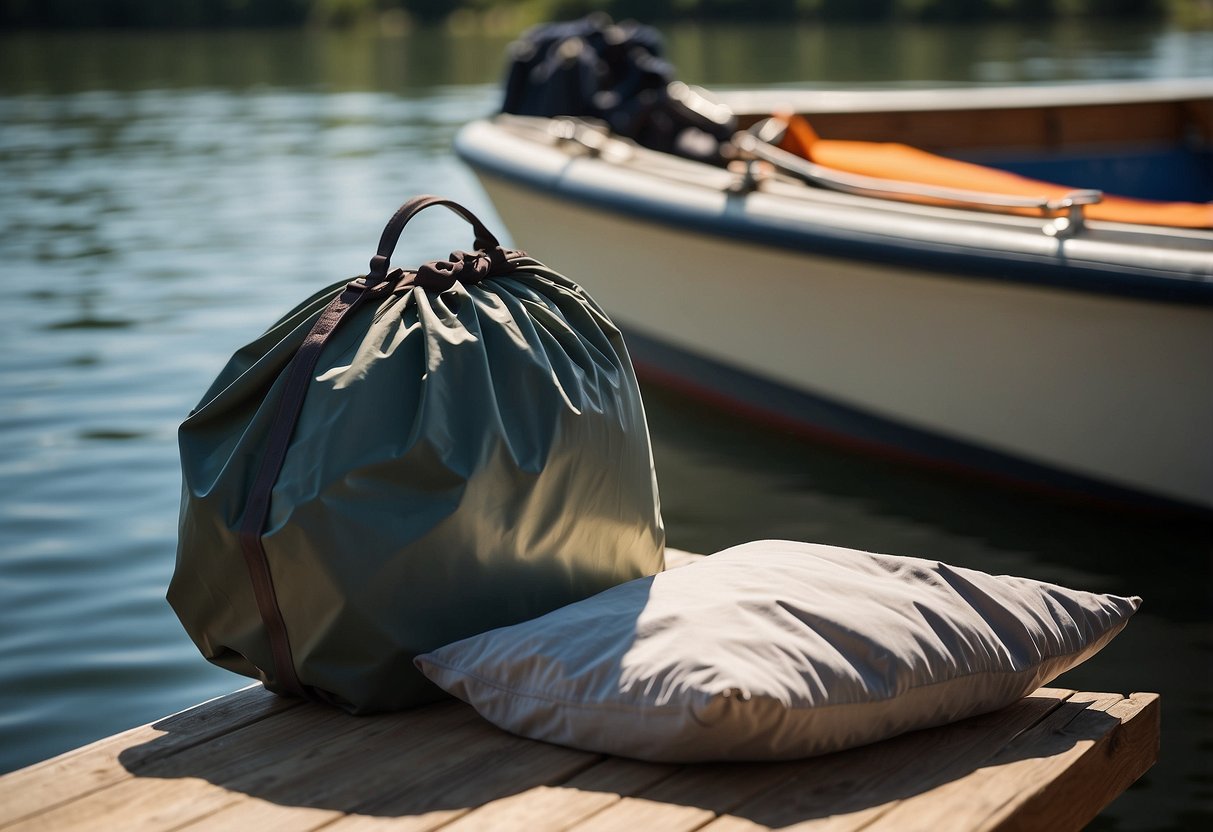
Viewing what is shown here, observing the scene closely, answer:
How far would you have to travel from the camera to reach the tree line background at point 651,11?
30.9m

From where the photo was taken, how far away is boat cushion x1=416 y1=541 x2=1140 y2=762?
1.48 meters

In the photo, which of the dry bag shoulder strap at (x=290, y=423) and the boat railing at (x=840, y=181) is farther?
the boat railing at (x=840, y=181)

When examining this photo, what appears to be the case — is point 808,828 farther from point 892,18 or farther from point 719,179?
point 892,18

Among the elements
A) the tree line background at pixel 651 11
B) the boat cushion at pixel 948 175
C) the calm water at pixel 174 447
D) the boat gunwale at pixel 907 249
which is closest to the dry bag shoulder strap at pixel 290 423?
the calm water at pixel 174 447

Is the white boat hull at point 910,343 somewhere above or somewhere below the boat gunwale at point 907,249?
below

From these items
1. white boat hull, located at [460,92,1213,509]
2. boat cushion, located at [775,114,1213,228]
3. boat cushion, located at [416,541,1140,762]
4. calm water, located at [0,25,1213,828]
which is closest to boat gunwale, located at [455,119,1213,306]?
white boat hull, located at [460,92,1213,509]

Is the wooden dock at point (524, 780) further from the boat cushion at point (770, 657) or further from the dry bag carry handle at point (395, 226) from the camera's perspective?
the dry bag carry handle at point (395, 226)

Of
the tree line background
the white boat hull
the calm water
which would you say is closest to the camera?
the calm water

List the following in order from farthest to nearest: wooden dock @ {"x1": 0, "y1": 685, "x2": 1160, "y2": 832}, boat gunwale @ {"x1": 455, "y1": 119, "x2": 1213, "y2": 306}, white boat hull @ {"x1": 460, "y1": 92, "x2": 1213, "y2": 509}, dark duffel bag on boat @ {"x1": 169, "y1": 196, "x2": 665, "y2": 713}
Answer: white boat hull @ {"x1": 460, "y1": 92, "x2": 1213, "y2": 509} → boat gunwale @ {"x1": 455, "y1": 119, "x2": 1213, "y2": 306} → dark duffel bag on boat @ {"x1": 169, "y1": 196, "x2": 665, "y2": 713} → wooden dock @ {"x1": 0, "y1": 685, "x2": 1160, "y2": 832}

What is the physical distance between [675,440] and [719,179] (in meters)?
0.88

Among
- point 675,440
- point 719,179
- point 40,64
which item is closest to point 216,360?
point 675,440

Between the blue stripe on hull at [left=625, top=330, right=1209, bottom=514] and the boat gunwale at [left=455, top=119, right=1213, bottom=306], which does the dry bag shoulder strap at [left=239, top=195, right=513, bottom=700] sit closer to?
the boat gunwale at [left=455, top=119, right=1213, bottom=306]

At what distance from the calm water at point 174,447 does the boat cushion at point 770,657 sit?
2.82 ft

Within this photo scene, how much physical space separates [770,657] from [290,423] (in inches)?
25.6
